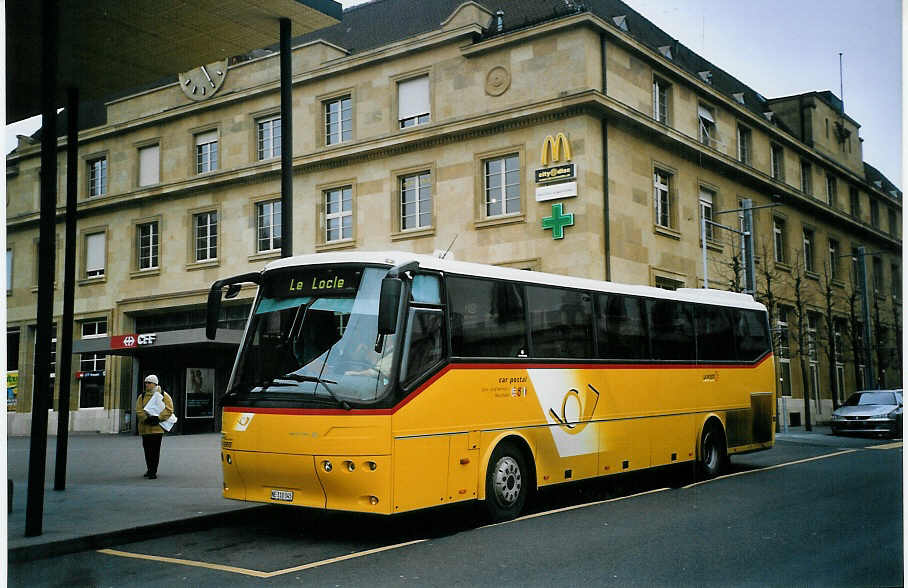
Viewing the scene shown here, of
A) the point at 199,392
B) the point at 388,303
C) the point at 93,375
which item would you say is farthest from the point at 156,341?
the point at 388,303

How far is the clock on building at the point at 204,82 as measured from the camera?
34094 mm

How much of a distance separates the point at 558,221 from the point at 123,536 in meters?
18.4

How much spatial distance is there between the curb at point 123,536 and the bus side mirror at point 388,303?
10.8 ft

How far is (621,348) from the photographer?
13.4 metres

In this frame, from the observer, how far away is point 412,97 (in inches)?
1182

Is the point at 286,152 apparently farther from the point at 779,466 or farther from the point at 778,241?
the point at 778,241

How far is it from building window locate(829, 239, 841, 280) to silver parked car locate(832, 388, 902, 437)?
2.74m

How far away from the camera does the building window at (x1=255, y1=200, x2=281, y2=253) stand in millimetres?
32344

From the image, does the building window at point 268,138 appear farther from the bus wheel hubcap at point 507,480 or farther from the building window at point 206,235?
the bus wheel hubcap at point 507,480

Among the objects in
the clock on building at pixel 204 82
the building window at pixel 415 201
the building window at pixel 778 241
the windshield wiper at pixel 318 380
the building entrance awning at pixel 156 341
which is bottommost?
the windshield wiper at pixel 318 380

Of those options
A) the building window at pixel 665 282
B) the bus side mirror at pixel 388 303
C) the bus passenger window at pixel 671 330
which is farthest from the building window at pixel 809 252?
the bus side mirror at pixel 388 303

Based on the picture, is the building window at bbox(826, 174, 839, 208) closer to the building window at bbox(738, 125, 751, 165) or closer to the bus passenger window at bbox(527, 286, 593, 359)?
the building window at bbox(738, 125, 751, 165)

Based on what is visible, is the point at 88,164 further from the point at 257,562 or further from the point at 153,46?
the point at 257,562

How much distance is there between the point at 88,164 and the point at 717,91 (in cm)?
2563
